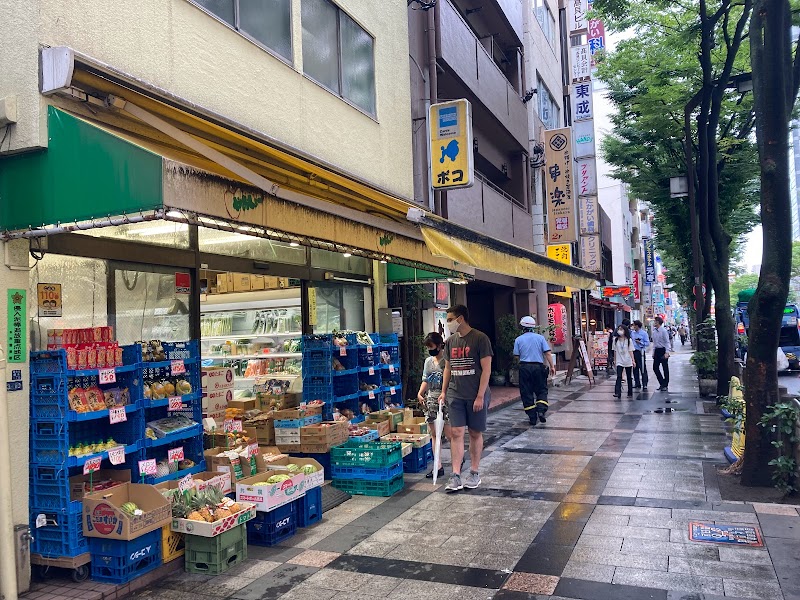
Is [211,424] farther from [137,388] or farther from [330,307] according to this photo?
[330,307]

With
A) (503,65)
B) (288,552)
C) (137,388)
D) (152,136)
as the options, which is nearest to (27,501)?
(137,388)

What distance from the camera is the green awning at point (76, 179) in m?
4.22

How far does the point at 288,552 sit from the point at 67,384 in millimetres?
2378

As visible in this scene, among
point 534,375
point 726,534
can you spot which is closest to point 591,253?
point 534,375

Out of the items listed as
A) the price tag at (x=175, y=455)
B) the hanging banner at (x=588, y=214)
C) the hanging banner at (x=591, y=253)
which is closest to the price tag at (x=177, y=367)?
the price tag at (x=175, y=455)

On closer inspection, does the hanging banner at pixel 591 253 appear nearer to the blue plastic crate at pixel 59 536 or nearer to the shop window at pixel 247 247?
the shop window at pixel 247 247

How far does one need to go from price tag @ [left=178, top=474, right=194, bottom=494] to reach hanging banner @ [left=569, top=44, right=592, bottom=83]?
69.7ft

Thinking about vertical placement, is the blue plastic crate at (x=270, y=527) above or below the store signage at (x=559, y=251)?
below

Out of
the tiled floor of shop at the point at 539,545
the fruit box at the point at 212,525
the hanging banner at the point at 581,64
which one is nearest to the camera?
the tiled floor of shop at the point at 539,545

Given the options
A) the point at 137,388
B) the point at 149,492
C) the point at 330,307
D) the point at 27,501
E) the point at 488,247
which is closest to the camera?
the point at 27,501

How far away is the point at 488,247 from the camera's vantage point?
318 inches

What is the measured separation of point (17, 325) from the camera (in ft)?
16.0

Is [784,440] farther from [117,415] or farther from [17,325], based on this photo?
[17,325]

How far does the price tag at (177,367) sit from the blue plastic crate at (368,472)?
2.23 meters
